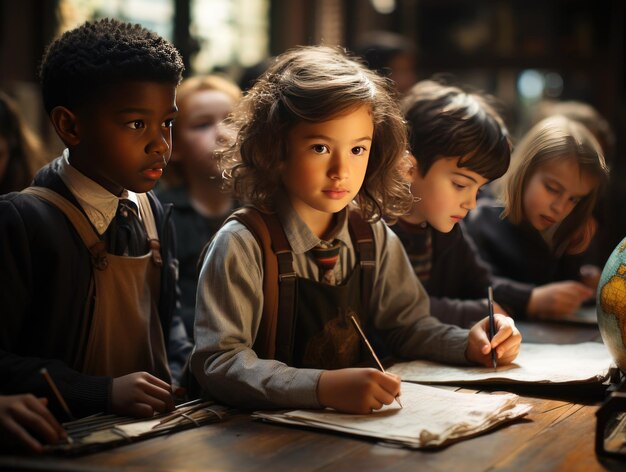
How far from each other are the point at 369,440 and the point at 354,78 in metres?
0.85

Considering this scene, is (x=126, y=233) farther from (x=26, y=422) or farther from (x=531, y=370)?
(x=531, y=370)

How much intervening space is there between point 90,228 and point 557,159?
4.42ft

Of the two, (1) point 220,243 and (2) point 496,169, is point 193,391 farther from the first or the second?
(2) point 496,169

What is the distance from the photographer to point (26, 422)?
155 cm

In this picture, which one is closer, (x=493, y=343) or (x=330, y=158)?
(x=330, y=158)

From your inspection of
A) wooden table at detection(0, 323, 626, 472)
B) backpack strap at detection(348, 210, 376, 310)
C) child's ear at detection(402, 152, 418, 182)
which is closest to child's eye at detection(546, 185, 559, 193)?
child's ear at detection(402, 152, 418, 182)

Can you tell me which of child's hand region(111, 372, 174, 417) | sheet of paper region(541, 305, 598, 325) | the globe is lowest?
sheet of paper region(541, 305, 598, 325)

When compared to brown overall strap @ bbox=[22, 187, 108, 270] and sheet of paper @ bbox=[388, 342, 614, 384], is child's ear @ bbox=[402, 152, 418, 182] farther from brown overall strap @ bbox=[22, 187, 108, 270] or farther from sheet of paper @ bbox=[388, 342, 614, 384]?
brown overall strap @ bbox=[22, 187, 108, 270]

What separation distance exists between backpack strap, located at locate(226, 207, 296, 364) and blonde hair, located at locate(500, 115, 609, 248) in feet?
2.79

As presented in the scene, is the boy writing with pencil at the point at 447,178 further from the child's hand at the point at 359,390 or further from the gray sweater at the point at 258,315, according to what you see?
the child's hand at the point at 359,390

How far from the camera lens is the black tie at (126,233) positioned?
196 cm

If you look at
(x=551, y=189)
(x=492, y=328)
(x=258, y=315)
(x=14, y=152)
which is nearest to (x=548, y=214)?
(x=551, y=189)

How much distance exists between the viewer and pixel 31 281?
5.93 feet

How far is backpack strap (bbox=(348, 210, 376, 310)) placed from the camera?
2.15m
